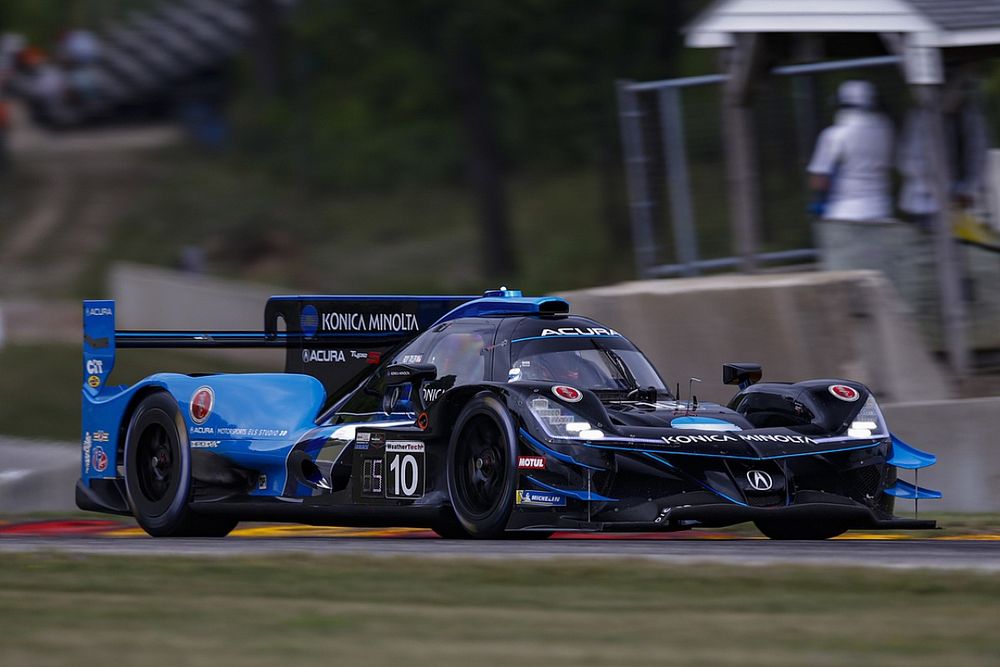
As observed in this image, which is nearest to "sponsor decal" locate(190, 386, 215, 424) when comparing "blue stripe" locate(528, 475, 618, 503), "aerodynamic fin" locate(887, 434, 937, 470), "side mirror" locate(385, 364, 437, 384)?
"side mirror" locate(385, 364, 437, 384)

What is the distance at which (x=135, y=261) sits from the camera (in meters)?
37.8

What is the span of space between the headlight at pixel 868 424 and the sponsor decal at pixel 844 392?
62 mm

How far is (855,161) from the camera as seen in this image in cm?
1261

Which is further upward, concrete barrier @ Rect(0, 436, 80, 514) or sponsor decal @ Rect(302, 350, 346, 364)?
sponsor decal @ Rect(302, 350, 346, 364)

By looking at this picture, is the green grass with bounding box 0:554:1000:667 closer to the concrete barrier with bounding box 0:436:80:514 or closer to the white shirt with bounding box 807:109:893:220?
the white shirt with bounding box 807:109:893:220

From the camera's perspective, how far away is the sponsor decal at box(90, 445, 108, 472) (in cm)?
1100

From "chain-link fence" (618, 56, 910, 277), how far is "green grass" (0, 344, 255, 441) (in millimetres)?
7605

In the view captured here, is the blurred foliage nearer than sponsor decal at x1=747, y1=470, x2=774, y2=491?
No

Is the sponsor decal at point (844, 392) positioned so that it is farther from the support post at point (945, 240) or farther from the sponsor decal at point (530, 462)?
the support post at point (945, 240)

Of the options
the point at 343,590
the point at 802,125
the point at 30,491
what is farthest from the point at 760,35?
the point at 343,590

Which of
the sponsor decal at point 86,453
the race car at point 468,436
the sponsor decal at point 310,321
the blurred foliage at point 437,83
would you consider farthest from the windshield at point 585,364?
the blurred foliage at point 437,83

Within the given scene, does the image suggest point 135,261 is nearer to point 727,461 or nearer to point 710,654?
point 727,461

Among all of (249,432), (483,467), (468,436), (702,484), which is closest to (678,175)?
(249,432)

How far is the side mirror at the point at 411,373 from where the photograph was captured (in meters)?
9.16
